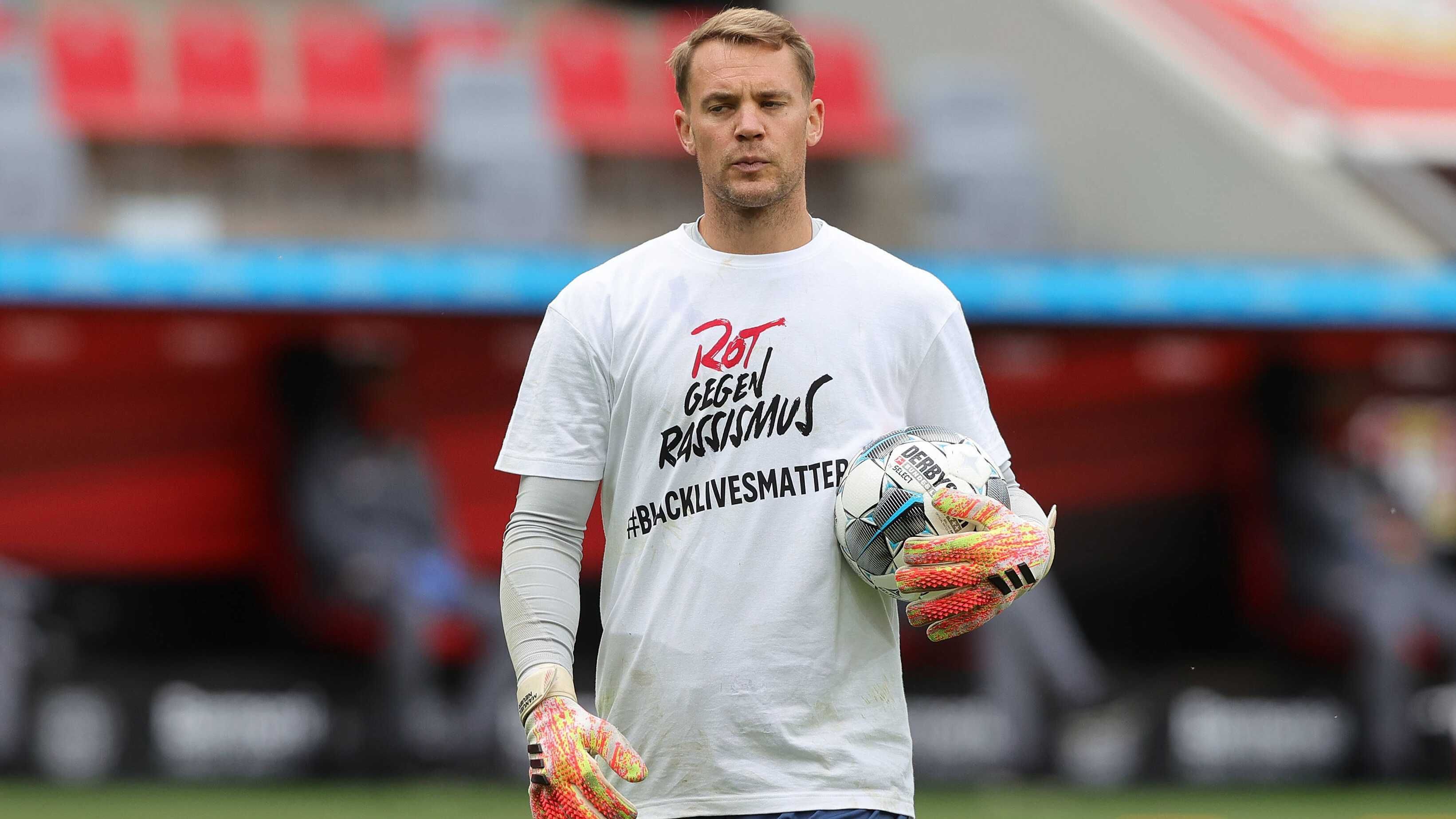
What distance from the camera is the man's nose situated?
288 cm

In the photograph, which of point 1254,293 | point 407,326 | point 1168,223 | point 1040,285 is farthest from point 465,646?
point 1168,223

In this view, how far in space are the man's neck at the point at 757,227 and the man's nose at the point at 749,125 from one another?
0.12 meters

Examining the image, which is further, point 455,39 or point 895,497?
point 455,39

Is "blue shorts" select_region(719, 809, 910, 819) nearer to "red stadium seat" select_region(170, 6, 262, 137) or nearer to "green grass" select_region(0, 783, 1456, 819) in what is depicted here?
"green grass" select_region(0, 783, 1456, 819)

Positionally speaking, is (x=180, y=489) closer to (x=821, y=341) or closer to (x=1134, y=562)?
(x=1134, y=562)

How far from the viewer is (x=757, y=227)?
9.77 ft

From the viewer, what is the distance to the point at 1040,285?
941 centimetres

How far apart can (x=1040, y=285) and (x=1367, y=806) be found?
284cm

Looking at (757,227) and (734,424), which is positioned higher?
(757,227)

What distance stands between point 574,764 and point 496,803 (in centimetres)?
608

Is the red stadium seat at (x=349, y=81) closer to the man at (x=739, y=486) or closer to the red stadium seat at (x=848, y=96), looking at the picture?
the red stadium seat at (x=848, y=96)

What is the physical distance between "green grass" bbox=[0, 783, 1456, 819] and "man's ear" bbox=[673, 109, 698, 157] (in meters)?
5.52

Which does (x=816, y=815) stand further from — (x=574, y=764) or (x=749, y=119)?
(x=749, y=119)

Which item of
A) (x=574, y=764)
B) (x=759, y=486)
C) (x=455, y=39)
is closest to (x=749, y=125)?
(x=759, y=486)
